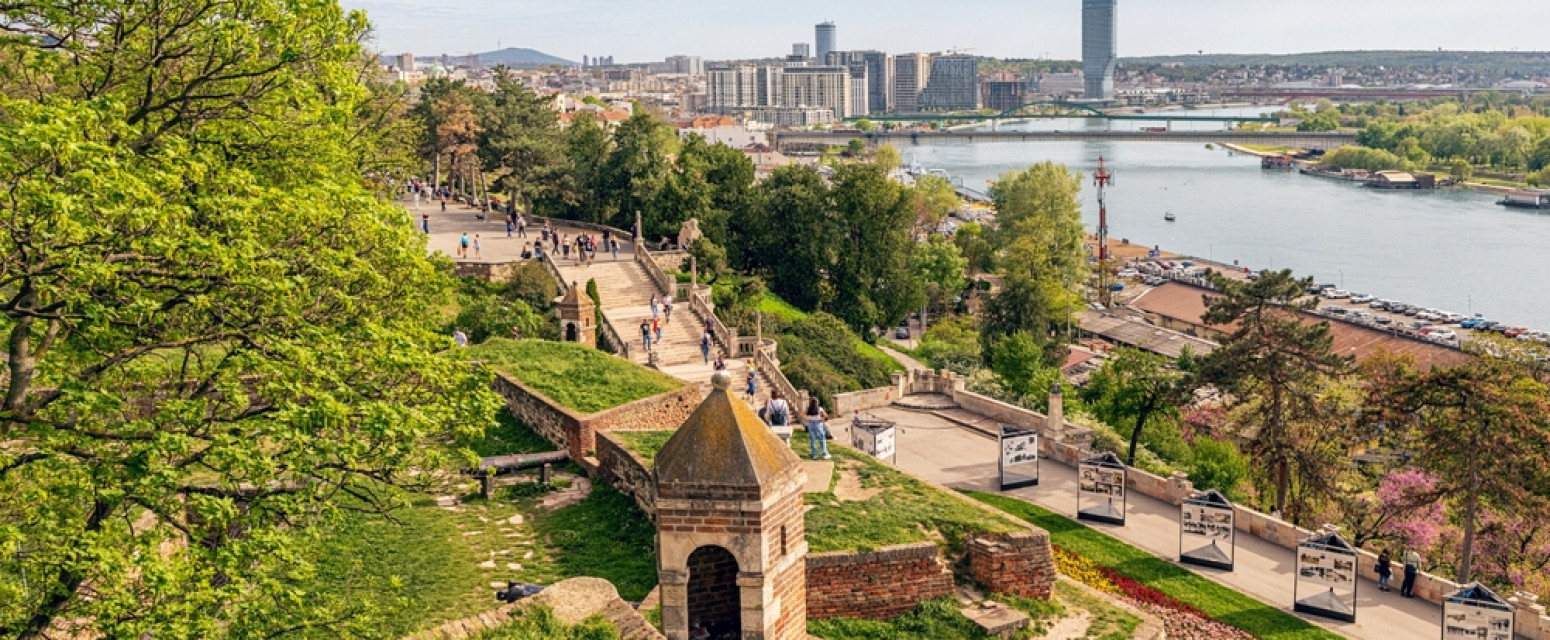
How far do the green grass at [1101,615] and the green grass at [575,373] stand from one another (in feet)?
24.2

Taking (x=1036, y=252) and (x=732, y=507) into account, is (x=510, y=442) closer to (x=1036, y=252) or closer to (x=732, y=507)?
(x=732, y=507)

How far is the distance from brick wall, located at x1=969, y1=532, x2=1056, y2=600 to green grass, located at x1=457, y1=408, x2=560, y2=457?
23.2ft

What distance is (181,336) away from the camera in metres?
10.3

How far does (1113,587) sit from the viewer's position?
63.5 feet

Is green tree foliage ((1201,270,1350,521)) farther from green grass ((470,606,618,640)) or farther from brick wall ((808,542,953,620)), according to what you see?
green grass ((470,606,618,640))

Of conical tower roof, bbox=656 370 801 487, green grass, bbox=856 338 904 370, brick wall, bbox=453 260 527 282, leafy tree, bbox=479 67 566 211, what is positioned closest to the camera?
conical tower roof, bbox=656 370 801 487

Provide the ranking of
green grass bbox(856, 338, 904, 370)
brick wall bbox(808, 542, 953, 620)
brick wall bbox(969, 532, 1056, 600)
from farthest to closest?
1. green grass bbox(856, 338, 904, 370)
2. brick wall bbox(969, 532, 1056, 600)
3. brick wall bbox(808, 542, 953, 620)

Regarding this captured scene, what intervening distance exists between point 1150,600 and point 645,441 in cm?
743

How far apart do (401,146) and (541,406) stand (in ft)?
51.3

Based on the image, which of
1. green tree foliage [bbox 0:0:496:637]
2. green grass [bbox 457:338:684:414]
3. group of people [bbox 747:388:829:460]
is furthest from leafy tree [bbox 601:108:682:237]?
green tree foliage [bbox 0:0:496:637]

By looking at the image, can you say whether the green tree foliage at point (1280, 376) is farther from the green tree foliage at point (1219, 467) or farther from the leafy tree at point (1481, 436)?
the leafy tree at point (1481, 436)

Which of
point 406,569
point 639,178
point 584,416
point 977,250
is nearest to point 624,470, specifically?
point 584,416

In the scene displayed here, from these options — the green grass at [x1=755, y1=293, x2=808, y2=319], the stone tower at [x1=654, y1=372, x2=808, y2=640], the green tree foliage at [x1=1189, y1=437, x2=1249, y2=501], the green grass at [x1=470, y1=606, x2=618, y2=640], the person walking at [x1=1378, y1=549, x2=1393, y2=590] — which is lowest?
the green tree foliage at [x1=1189, y1=437, x2=1249, y2=501]

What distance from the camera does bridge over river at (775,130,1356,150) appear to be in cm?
15788
